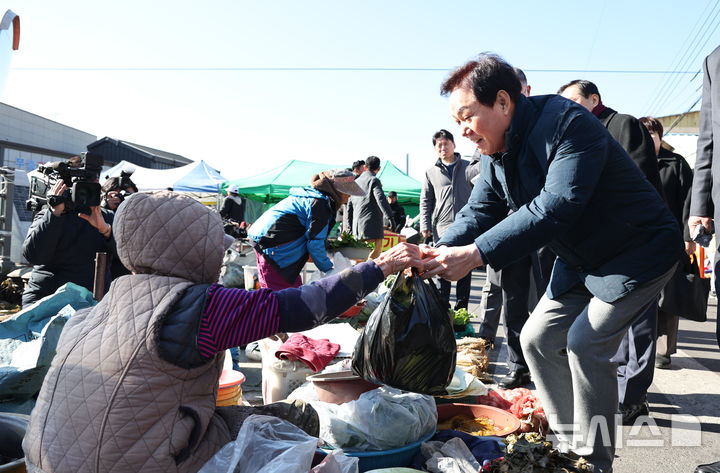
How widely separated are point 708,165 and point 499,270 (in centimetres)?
124

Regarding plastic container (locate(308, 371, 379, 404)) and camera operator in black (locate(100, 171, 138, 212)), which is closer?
plastic container (locate(308, 371, 379, 404))

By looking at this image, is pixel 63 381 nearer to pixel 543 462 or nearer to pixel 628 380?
pixel 543 462

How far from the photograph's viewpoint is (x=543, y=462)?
2164mm

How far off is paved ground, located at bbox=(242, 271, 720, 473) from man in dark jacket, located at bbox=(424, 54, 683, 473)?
3.03ft

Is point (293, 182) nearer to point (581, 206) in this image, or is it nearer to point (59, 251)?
point (59, 251)

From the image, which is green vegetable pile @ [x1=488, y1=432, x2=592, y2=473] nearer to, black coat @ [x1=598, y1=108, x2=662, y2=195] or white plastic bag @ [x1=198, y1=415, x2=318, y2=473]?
white plastic bag @ [x1=198, y1=415, x2=318, y2=473]

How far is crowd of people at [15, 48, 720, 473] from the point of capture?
1629 mm

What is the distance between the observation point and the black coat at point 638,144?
11.4 ft

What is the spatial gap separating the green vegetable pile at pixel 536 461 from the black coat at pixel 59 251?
3.34m

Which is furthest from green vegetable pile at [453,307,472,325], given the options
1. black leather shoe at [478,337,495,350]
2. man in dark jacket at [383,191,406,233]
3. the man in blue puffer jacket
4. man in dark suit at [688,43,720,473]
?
man in dark jacket at [383,191,406,233]

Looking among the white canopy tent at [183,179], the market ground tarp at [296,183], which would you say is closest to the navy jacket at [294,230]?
the market ground tarp at [296,183]

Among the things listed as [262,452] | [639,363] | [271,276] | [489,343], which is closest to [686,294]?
[639,363]

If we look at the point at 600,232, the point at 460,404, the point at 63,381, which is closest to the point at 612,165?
the point at 600,232

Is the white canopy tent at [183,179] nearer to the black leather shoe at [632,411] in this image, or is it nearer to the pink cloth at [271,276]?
the pink cloth at [271,276]
